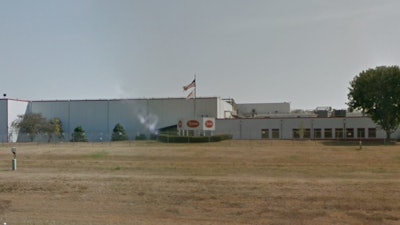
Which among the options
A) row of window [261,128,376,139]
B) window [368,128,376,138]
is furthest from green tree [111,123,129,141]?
window [368,128,376,138]

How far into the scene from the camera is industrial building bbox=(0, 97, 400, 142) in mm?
74500

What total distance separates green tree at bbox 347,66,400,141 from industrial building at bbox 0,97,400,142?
28.4 ft

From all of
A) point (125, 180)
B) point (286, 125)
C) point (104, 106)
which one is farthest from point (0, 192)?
point (104, 106)

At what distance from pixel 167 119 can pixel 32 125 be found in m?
24.8

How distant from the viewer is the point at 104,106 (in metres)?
84.9

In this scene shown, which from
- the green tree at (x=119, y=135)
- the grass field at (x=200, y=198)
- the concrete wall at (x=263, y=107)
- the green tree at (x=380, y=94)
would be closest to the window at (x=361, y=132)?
the green tree at (x=380, y=94)

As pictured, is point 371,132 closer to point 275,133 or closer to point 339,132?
point 339,132

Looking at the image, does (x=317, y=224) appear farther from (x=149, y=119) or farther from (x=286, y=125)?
(x=149, y=119)

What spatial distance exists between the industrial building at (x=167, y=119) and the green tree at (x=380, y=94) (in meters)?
8.67

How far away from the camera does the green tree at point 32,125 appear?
78.8m

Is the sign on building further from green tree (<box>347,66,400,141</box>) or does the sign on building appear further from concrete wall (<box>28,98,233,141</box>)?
green tree (<box>347,66,400,141</box>)

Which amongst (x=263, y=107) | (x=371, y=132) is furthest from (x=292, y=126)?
(x=263, y=107)

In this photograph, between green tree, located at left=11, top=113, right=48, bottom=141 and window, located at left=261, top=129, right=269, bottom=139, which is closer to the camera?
window, located at left=261, top=129, right=269, bottom=139

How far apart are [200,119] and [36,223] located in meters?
58.6
